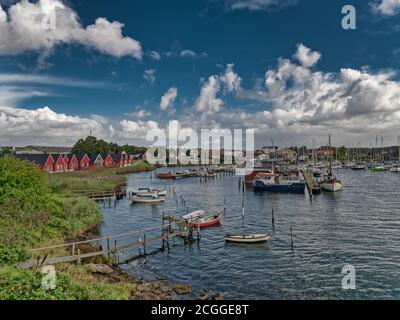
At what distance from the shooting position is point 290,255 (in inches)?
1114

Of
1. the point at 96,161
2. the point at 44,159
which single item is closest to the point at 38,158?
the point at 44,159

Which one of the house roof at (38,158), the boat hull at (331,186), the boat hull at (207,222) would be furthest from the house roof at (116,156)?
the boat hull at (207,222)

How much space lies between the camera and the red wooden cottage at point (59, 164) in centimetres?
9908

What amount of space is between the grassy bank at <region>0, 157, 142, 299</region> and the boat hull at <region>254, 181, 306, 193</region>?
1725 inches

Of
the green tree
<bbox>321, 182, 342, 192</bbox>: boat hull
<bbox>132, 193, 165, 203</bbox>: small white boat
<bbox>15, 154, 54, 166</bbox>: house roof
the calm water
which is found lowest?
the calm water

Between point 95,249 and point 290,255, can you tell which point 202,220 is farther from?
point 95,249

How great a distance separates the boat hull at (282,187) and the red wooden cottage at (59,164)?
5801cm

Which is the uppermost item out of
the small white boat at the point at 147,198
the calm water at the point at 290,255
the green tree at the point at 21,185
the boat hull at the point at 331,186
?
the green tree at the point at 21,185

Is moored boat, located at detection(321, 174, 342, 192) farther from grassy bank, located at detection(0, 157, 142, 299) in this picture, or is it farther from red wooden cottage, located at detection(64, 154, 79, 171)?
red wooden cottage, located at detection(64, 154, 79, 171)

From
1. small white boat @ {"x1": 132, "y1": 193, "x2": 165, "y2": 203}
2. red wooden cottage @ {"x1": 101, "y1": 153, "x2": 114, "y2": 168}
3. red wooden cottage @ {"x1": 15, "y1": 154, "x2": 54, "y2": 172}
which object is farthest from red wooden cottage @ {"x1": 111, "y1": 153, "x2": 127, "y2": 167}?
small white boat @ {"x1": 132, "y1": 193, "x2": 165, "y2": 203}

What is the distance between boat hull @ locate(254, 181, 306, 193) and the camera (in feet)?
234

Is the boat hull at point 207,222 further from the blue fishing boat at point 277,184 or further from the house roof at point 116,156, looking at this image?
the house roof at point 116,156
